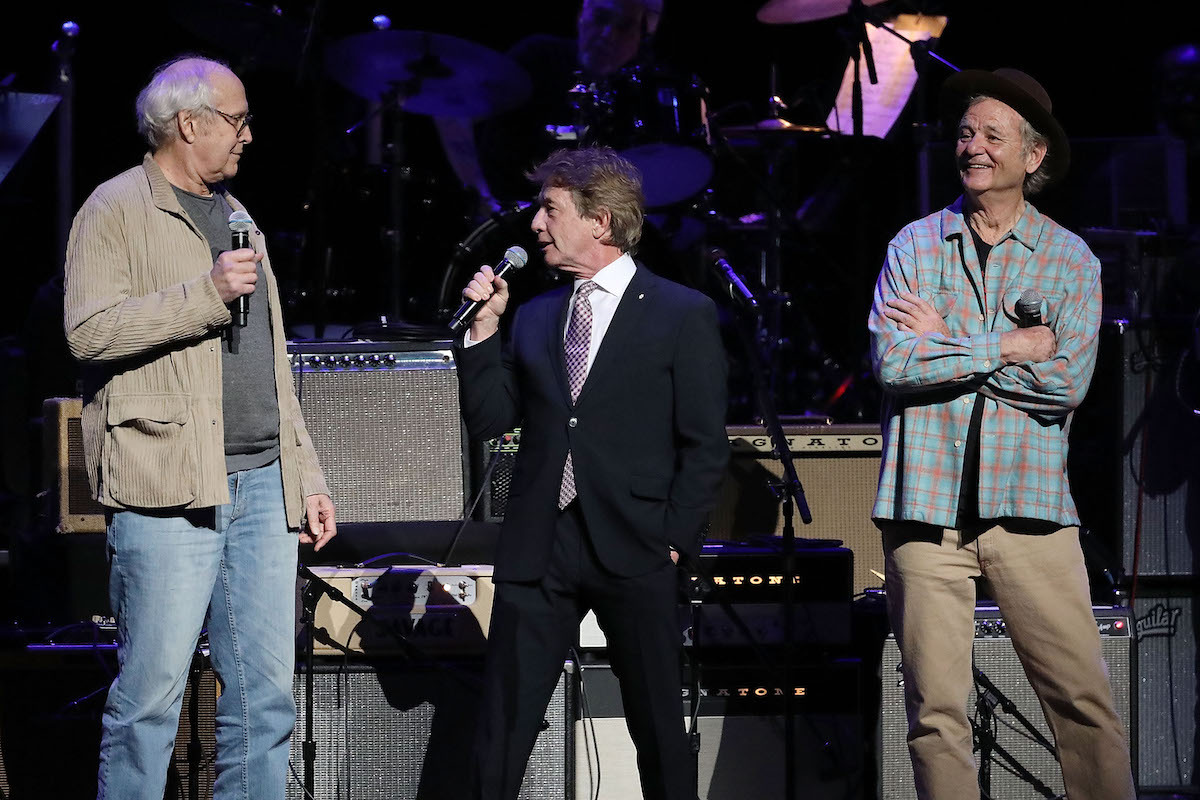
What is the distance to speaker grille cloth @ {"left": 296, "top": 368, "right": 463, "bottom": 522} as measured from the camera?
4852 millimetres

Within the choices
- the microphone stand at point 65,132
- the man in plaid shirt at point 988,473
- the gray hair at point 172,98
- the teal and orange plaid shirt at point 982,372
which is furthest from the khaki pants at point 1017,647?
the microphone stand at point 65,132

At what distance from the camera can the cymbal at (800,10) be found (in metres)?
7.12

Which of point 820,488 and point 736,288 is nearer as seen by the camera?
point 736,288

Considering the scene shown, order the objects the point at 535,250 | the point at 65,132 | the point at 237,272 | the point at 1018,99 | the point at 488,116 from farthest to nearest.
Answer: the point at 535,250
the point at 65,132
the point at 488,116
the point at 1018,99
the point at 237,272

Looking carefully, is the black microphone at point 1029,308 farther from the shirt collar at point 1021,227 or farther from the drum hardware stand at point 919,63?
the drum hardware stand at point 919,63

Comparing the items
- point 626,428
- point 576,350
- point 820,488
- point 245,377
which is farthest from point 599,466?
point 820,488

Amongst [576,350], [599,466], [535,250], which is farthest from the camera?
[535,250]

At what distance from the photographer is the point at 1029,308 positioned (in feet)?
11.7

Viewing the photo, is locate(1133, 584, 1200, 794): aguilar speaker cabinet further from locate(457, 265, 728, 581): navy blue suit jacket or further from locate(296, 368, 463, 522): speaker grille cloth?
locate(296, 368, 463, 522): speaker grille cloth

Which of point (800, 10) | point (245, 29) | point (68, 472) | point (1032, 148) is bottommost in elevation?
point (68, 472)

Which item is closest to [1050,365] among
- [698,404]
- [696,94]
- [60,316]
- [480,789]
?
[698,404]

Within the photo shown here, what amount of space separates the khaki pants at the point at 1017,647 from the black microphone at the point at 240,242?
5.91 ft

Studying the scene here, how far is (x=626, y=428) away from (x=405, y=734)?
1381 mm

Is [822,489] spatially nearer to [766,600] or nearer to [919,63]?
[766,600]
